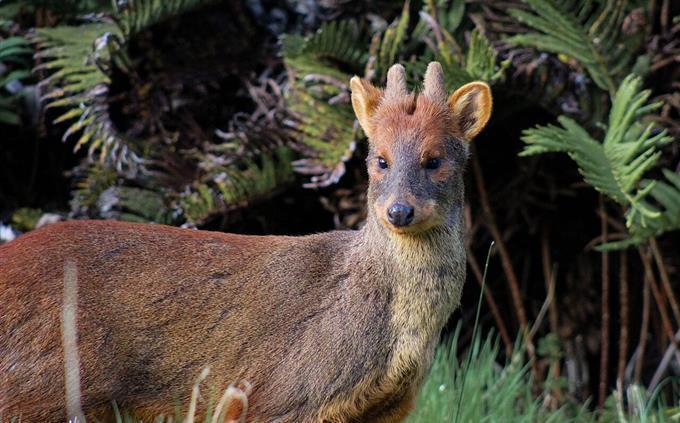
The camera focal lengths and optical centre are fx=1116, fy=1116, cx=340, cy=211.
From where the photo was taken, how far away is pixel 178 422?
5309mm

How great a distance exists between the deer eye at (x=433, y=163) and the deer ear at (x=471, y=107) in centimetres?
34

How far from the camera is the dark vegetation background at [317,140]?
773cm

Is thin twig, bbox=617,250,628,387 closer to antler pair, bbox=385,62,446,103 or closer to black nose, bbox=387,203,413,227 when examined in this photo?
antler pair, bbox=385,62,446,103

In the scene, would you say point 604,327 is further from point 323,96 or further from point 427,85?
point 427,85

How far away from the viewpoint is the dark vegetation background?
25.4 ft

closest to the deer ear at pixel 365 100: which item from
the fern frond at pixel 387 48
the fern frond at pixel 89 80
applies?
the fern frond at pixel 387 48

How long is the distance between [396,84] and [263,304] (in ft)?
4.43

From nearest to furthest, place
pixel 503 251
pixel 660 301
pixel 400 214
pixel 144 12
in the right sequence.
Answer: pixel 400 214 → pixel 144 12 → pixel 660 301 → pixel 503 251

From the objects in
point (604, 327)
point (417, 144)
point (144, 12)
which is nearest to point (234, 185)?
point (144, 12)

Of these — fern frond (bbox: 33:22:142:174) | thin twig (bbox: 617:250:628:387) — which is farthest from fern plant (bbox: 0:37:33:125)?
thin twig (bbox: 617:250:628:387)

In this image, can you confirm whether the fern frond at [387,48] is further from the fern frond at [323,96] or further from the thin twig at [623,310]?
the thin twig at [623,310]

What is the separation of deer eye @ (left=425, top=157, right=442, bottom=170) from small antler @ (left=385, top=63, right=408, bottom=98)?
47 cm

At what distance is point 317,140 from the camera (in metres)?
7.64

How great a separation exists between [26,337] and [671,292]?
4.75 meters
